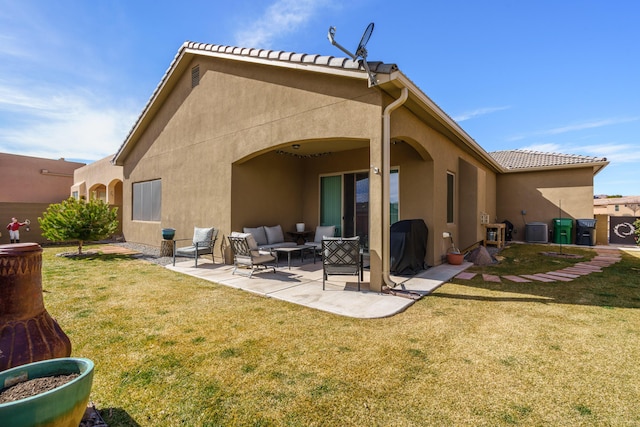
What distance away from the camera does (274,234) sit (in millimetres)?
9109

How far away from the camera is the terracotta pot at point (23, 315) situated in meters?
1.79

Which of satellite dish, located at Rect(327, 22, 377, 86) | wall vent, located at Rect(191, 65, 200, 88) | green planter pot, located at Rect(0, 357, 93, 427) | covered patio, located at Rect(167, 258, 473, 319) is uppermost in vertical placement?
wall vent, located at Rect(191, 65, 200, 88)

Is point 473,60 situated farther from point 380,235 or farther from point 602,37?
point 380,235

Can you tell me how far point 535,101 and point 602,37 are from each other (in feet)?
12.5

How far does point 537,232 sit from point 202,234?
15159mm

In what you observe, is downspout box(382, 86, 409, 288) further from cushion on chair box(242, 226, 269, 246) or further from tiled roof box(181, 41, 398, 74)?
cushion on chair box(242, 226, 269, 246)

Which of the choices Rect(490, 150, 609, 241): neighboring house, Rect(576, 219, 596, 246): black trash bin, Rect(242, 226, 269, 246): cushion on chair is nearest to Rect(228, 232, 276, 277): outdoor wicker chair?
Rect(242, 226, 269, 246): cushion on chair

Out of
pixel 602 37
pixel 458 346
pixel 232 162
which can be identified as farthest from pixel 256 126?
pixel 602 37

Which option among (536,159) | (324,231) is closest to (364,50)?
(324,231)

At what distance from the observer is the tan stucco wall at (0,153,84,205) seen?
2078 centimetres

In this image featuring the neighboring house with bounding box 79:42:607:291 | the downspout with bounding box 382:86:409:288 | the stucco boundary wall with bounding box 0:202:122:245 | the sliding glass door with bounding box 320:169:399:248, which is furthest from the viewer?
the stucco boundary wall with bounding box 0:202:122:245

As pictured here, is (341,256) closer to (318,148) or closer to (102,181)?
(318,148)

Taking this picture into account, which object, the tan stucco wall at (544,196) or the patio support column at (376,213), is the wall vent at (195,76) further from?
the tan stucco wall at (544,196)

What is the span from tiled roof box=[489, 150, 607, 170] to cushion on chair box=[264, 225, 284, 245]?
41.4 feet
